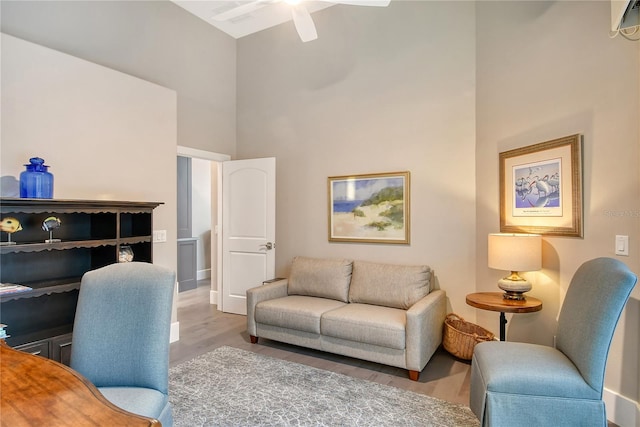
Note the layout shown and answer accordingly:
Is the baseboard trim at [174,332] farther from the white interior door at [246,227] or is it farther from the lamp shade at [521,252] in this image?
the lamp shade at [521,252]

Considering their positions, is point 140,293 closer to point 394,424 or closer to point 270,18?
point 394,424

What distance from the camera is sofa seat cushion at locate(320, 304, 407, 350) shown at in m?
2.89

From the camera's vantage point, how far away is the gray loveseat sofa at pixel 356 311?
2.89m

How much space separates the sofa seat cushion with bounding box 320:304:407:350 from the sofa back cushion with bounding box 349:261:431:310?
122 millimetres

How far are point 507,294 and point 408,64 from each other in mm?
2543

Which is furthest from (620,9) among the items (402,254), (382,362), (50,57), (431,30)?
(50,57)

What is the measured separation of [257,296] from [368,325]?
4.15 ft

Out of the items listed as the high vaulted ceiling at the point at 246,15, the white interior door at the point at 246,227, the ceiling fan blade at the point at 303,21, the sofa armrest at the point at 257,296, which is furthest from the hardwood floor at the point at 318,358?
the high vaulted ceiling at the point at 246,15

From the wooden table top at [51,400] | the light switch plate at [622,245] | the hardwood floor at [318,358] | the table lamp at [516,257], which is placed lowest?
the hardwood floor at [318,358]

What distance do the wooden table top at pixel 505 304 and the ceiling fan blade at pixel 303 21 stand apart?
8.55 feet

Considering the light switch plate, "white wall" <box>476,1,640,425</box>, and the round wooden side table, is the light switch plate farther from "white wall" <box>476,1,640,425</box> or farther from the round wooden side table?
the round wooden side table

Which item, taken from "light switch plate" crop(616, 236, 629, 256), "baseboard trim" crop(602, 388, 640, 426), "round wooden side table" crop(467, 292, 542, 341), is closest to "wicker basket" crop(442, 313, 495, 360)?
"round wooden side table" crop(467, 292, 542, 341)

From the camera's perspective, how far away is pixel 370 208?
405 centimetres

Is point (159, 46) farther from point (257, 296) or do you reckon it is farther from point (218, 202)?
point (257, 296)
